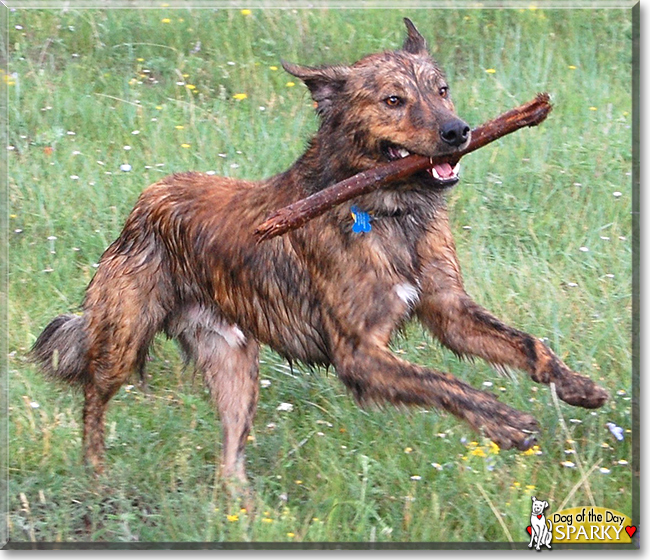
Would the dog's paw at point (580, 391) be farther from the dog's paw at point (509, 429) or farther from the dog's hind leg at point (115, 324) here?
the dog's hind leg at point (115, 324)

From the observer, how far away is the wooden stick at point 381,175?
5047 mm

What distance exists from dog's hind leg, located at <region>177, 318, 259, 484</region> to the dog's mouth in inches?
53.2

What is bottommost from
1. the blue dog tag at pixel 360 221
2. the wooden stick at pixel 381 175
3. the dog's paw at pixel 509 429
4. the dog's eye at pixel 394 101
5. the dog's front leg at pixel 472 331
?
the dog's paw at pixel 509 429

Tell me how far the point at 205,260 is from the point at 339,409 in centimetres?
108

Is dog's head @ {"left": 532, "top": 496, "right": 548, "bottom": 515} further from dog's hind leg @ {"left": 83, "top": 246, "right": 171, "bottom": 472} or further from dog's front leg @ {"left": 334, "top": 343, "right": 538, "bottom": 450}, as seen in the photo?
dog's hind leg @ {"left": 83, "top": 246, "right": 171, "bottom": 472}

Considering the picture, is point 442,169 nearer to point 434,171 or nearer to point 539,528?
point 434,171

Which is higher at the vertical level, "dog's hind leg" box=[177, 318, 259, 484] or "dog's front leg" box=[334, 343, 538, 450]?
"dog's front leg" box=[334, 343, 538, 450]

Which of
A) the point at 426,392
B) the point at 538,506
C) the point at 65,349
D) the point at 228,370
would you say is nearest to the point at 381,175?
the point at 426,392

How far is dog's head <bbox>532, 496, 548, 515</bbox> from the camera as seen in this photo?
4.97 metres

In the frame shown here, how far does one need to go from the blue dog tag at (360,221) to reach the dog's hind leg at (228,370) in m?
1.00

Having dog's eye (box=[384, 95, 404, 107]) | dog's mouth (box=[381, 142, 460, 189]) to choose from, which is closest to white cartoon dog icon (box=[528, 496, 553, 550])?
dog's mouth (box=[381, 142, 460, 189])

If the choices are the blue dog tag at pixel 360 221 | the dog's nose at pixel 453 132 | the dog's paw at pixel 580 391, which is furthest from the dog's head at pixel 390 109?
the dog's paw at pixel 580 391

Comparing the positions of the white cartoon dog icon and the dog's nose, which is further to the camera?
the dog's nose

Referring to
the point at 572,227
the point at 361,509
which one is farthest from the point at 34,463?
the point at 572,227
